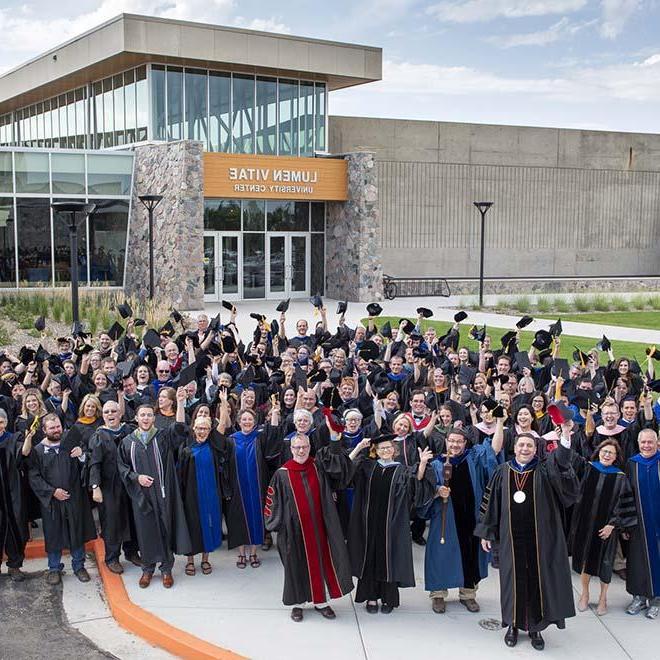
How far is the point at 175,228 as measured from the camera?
27.2 metres

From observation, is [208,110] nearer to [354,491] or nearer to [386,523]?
[354,491]

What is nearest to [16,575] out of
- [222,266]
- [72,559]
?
[72,559]

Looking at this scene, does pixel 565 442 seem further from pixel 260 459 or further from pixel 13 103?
pixel 13 103

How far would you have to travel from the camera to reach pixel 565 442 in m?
6.81

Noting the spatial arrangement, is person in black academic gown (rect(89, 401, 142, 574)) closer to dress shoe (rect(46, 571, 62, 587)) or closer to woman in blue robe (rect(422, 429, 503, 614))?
dress shoe (rect(46, 571, 62, 587))

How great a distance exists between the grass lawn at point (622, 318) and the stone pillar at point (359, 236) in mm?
6113

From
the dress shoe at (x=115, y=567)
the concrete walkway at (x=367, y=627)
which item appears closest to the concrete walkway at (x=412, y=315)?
the dress shoe at (x=115, y=567)

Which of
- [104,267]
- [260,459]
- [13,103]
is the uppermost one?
[13,103]

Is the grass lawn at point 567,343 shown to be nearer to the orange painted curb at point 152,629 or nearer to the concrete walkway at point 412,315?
the concrete walkway at point 412,315

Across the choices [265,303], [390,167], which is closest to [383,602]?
[265,303]

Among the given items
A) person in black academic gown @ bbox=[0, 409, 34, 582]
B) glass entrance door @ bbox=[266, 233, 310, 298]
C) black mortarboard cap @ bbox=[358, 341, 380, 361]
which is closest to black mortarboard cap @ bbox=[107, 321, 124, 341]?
black mortarboard cap @ bbox=[358, 341, 380, 361]

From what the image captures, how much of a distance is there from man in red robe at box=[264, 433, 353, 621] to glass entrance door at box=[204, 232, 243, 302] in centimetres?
2346

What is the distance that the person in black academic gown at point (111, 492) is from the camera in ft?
24.6

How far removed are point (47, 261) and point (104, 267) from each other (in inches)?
71.5
